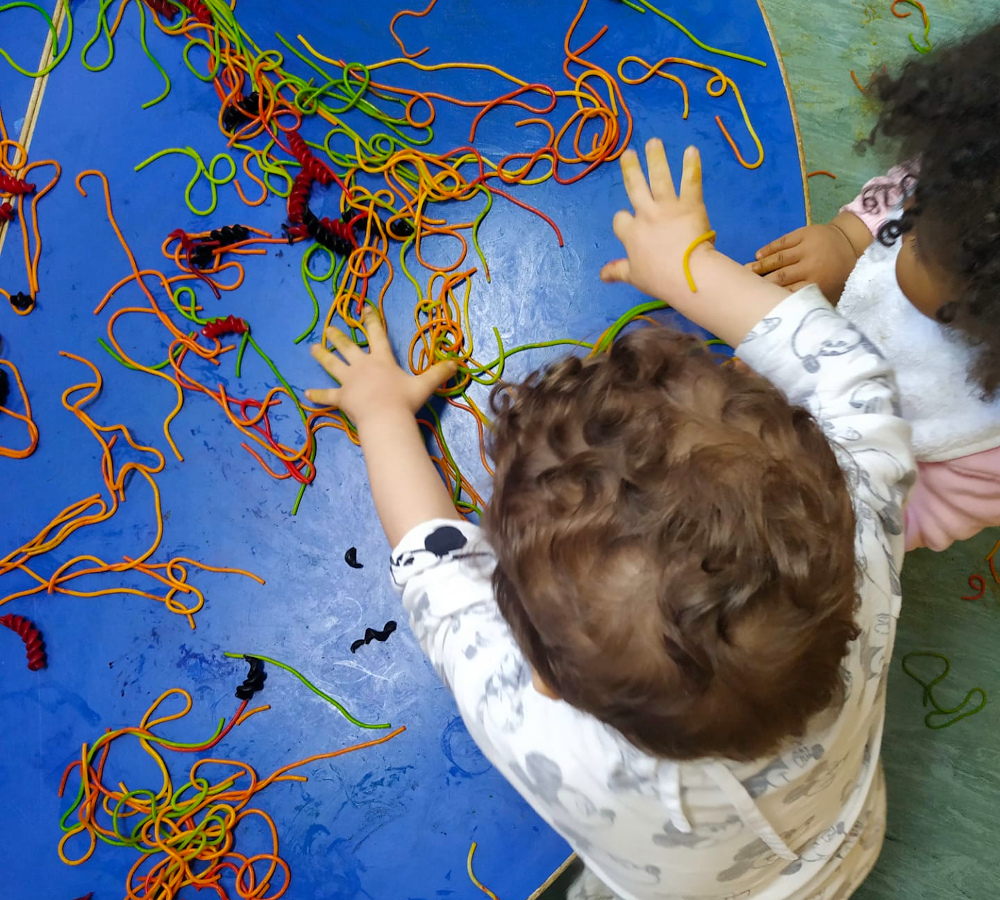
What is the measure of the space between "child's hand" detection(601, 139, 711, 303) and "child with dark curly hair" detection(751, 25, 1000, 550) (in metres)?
0.10

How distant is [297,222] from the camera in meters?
0.70

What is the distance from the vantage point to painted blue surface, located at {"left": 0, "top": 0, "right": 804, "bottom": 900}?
640 millimetres

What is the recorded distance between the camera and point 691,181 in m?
0.61

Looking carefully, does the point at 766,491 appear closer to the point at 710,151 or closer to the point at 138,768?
the point at 710,151

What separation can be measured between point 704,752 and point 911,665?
0.64 meters

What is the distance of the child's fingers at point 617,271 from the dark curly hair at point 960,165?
0.73 ft

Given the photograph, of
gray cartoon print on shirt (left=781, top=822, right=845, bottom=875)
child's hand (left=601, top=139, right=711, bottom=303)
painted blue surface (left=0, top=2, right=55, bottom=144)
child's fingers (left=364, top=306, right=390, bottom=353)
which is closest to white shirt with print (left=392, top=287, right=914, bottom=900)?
gray cartoon print on shirt (left=781, top=822, right=845, bottom=875)

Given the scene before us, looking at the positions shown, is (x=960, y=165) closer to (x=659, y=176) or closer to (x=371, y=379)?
(x=659, y=176)

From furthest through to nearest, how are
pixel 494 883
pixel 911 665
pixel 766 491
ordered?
pixel 911 665
pixel 494 883
pixel 766 491

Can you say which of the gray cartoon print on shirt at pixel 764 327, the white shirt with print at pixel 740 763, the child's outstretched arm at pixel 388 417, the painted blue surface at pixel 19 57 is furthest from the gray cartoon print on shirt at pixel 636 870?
the painted blue surface at pixel 19 57

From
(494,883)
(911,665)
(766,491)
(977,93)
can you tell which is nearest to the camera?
(766,491)

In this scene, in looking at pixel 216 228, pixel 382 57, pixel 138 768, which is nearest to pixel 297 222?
pixel 216 228

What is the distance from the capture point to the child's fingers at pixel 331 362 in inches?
26.8

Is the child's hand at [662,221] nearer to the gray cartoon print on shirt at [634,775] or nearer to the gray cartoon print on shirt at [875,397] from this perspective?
the gray cartoon print on shirt at [875,397]
